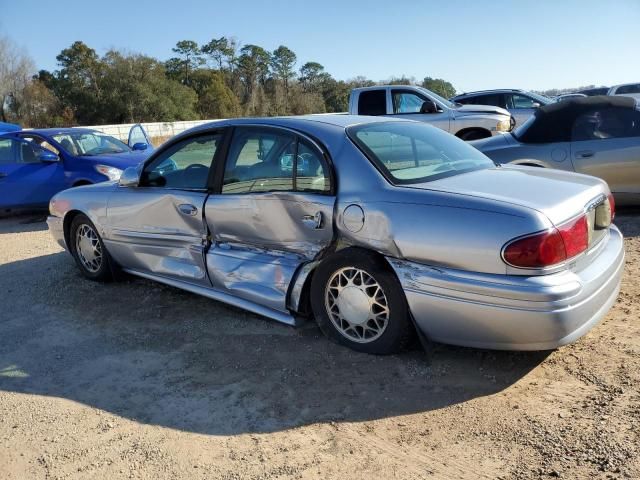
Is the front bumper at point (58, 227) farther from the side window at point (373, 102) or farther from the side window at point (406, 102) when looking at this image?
the side window at point (406, 102)

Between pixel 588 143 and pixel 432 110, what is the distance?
542cm

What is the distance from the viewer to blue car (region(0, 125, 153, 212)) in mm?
8914

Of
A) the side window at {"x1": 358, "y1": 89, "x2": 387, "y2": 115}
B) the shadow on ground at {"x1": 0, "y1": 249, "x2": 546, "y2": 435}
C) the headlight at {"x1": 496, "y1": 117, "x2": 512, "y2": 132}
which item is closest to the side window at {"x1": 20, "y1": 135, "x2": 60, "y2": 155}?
the shadow on ground at {"x1": 0, "y1": 249, "x2": 546, "y2": 435}

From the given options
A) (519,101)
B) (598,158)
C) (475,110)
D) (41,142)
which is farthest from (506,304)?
(519,101)

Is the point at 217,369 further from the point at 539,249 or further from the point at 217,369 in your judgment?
the point at 539,249

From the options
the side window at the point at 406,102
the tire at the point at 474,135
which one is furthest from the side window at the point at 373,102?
the tire at the point at 474,135

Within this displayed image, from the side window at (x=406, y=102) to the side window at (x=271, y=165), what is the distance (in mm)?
8320

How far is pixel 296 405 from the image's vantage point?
10.0 ft

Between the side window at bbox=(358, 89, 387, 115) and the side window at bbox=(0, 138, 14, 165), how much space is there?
6.69 meters

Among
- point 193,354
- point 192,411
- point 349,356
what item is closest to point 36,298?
point 193,354

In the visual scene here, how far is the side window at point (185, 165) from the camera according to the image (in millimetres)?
4332

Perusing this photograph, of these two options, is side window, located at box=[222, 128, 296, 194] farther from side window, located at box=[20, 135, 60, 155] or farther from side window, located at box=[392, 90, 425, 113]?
side window, located at box=[392, 90, 425, 113]

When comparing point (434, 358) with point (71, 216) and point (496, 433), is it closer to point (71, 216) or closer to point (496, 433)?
point (496, 433)

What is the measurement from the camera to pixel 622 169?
6168 millimetres
